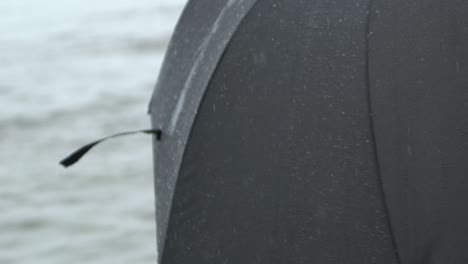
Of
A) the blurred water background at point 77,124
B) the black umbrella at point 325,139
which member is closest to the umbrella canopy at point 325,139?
the black umbrella at point 325,139

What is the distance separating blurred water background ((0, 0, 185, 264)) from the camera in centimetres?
610

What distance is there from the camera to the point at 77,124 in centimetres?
802

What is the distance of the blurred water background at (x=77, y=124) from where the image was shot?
20.0 feet

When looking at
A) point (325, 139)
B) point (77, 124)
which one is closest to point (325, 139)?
point (325, 139)

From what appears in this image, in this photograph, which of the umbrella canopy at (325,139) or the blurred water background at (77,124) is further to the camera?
the blurred water background at (77,124)

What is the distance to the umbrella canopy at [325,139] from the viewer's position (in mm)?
2715

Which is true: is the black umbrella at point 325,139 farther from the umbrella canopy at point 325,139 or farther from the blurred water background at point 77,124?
the blurred water background at point 77,124

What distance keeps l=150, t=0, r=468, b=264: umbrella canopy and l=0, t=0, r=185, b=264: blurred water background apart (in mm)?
2846

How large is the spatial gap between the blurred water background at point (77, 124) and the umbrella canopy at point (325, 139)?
2846 mm

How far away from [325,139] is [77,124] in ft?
17.6

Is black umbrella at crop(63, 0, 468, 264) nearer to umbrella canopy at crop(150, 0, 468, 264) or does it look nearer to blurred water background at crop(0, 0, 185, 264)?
umbrella canopy at crop(150, 0, 468, 264)

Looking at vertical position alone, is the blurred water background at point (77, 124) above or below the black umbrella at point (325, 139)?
below

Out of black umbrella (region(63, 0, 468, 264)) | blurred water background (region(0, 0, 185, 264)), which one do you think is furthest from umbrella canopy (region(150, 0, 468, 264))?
blurred water background (region(0, 0, 185, 264))

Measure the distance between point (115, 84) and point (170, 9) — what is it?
3131 mm
